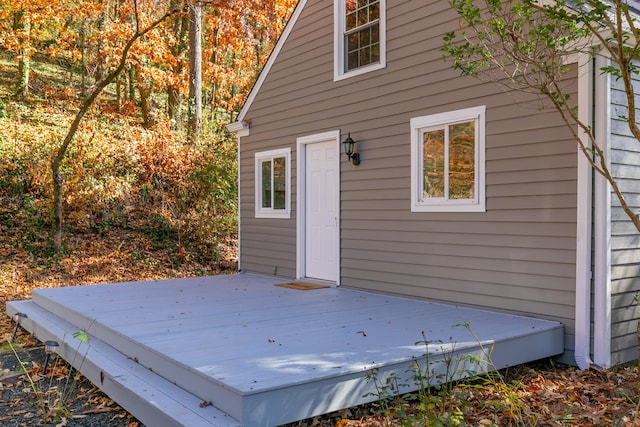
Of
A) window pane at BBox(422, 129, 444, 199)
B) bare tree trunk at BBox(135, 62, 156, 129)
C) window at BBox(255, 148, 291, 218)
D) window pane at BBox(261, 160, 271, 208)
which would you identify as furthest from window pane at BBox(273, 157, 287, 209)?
bare tree trunk at BBox(135, 62, 156, 129)

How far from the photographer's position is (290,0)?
16.4 meters

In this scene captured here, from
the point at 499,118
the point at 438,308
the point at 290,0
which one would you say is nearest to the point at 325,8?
the point at 499,118

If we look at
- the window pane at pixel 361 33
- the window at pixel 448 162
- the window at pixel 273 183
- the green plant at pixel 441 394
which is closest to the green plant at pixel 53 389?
the green plant at pixel 441 394

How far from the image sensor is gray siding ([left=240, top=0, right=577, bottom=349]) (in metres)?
4.93

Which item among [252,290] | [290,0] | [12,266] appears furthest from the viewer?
[290,0]

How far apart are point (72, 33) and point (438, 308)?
1579cm

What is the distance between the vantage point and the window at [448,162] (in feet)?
18.0

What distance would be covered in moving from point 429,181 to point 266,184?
3.63 metres

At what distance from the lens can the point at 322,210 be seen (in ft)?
25.5

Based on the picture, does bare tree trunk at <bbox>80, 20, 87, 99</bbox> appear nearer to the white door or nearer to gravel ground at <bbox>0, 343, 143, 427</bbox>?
the white door

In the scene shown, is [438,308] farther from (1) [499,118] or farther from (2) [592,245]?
(1) [499,118]

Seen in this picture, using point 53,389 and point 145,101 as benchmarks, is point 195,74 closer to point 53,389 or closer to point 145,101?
point 145,101

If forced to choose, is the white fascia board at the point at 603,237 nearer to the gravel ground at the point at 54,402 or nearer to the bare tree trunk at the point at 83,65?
the gravel ground at the point at 54,402

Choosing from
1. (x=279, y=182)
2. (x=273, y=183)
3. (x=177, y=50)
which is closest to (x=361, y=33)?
(x=279, y=182)
